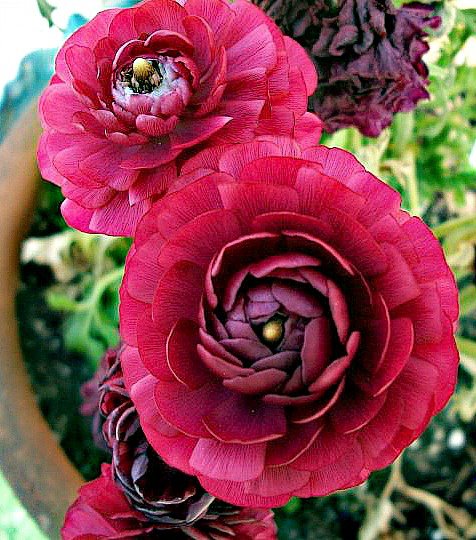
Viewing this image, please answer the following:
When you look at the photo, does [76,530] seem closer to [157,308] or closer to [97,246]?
[157,308]

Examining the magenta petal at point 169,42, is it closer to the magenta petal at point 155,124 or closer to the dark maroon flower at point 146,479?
the magenta petal at point 155,124

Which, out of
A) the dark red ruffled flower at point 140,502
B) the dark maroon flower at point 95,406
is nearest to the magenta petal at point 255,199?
the dark red ruffled flower at point 140,502

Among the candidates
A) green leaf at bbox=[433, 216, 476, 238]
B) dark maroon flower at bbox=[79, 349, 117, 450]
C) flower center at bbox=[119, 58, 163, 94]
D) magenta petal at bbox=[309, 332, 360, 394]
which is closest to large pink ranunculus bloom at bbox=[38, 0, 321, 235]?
flower center at bbox=[119, 58, 163, 94]

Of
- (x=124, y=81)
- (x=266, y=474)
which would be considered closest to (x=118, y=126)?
(x=124, y=81)

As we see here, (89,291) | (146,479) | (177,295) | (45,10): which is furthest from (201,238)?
(89,291)

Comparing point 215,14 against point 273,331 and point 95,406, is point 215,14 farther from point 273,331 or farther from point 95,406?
point 95,406

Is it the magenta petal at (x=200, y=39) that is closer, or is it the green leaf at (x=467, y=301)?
the magenta petal at (x=200, y=39)
